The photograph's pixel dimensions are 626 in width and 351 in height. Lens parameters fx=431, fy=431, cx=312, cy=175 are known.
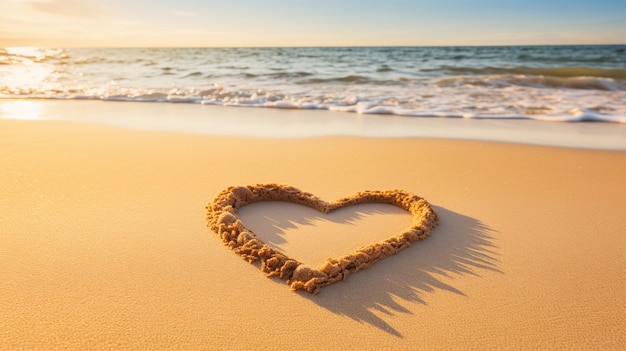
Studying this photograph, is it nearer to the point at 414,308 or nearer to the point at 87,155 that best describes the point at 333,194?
the point at 414,308

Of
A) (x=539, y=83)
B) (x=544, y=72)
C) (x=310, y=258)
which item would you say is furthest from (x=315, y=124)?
(x=544, y=72)

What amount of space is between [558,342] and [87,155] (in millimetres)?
3526

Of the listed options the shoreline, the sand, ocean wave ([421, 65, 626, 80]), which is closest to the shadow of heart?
the sand

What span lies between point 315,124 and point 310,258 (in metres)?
3.26

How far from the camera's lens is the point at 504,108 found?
634 cm

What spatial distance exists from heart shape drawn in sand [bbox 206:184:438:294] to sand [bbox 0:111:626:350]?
0.05 metres

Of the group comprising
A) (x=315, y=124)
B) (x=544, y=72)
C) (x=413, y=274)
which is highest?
(x=544, y=72)

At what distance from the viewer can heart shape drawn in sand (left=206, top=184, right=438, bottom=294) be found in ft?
5.98

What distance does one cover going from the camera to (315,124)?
5133 millimetres

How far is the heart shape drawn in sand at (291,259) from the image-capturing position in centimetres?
182

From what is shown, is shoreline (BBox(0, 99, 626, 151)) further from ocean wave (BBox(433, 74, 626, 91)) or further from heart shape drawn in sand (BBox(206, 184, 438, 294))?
ocean wave (BBox(433, 74, 626, 91))

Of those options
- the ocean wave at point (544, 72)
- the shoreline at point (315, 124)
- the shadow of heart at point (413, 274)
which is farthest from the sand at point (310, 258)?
the ocean wave at point (544, 72)

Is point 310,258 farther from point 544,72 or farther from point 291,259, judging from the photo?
point 544,72

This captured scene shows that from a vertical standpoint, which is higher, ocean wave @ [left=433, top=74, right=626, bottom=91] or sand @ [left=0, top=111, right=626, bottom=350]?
ocean wave @ [left=433, top=74, right=626, bottom=91]
